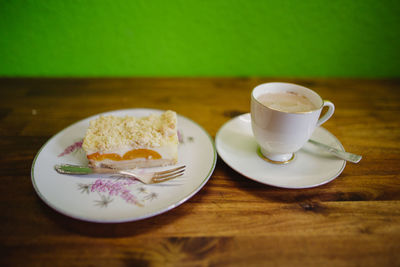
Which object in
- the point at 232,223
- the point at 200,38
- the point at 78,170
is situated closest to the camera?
the point at 232,223

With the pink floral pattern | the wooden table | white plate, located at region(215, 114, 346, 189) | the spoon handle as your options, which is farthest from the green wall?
the pink floral pattern

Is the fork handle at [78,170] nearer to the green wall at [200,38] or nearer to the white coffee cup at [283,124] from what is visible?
the white coffee cup at [283,124]

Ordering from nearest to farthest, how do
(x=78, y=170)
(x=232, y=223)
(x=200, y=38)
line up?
1. (x=232, y=223)
2. (x=78, y=170)
3. (x=200, y=38)

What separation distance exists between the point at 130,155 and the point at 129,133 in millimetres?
75

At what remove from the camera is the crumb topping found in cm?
77

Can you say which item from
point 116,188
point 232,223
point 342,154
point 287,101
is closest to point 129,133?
point 116,188

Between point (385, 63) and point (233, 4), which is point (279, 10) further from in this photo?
point (385, 63)

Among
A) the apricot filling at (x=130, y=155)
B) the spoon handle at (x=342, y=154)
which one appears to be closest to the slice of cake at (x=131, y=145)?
the apricot filling at (x=130, y=155)

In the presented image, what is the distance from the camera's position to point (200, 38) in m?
1.34

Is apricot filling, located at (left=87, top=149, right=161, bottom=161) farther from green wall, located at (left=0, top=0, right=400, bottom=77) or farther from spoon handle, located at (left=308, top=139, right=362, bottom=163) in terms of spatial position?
green wall, located at (left=0, top=0, right=400, bottom=77)

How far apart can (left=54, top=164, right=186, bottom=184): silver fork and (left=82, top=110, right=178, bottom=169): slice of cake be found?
51 mm

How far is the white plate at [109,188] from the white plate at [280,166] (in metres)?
0.08

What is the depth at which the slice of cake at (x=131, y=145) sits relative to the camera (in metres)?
0.77

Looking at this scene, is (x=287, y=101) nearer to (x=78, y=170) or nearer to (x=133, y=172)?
(x=133, y=172)
